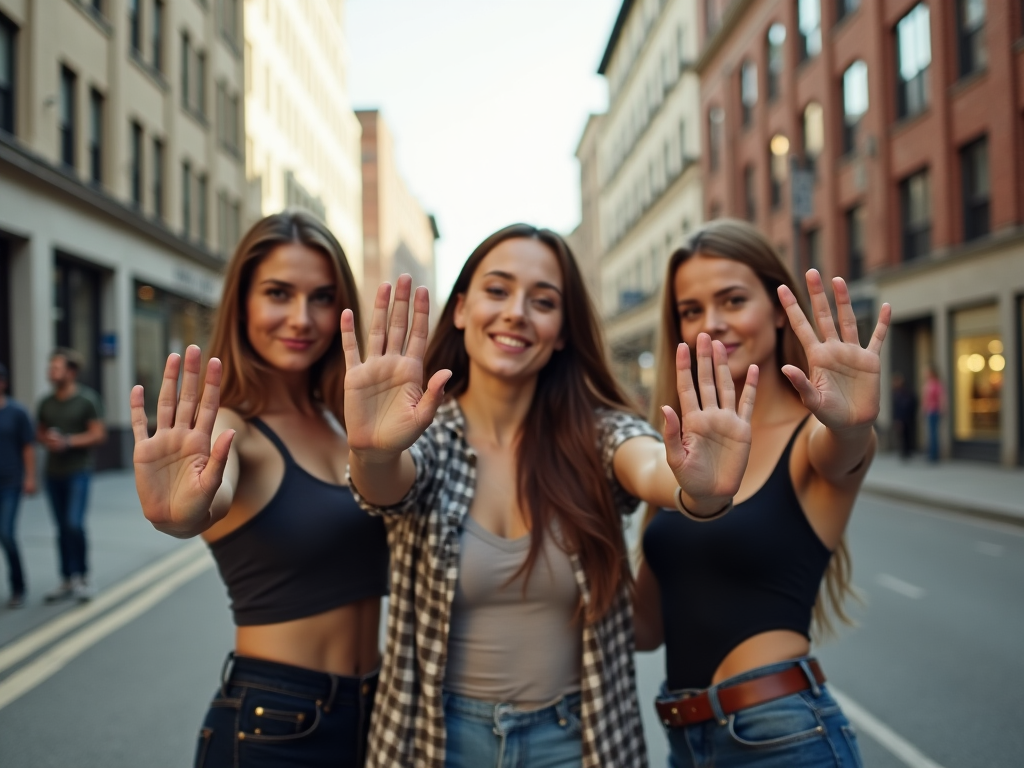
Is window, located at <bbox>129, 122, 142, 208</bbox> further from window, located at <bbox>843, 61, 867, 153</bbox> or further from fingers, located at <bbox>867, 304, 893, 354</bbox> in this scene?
fingers, located at <bbox>867, 304, 893, 354</bbox>

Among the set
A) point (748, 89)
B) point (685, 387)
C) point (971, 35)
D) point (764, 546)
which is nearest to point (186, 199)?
point (748, 89)

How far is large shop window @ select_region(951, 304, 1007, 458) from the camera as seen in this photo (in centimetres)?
1819

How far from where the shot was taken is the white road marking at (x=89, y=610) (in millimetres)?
5871

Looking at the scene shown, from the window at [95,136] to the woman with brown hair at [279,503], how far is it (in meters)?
17.8

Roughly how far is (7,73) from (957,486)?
1656 cm

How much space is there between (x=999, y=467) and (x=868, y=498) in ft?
14.5

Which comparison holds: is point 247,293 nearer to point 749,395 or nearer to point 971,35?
point 749,395

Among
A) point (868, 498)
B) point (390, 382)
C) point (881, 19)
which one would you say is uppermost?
point (881, 19)

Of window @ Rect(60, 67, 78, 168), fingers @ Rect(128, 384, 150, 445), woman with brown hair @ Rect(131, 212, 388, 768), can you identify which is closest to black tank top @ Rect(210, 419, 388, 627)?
woman with brown hair @ Rect(131, 212, 388, 768)

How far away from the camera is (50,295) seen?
16688mm

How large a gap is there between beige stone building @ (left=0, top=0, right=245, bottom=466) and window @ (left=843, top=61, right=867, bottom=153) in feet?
55.9

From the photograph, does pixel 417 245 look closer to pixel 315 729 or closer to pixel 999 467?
pixel 999 467

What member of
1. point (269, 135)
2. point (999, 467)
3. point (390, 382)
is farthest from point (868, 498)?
point (269, 135)

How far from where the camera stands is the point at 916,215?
2111 cm
